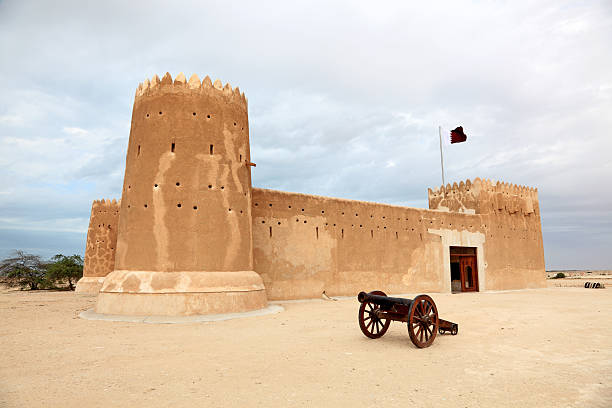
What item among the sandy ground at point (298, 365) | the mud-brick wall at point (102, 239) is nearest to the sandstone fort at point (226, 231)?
the sandy ground at point (298, 365)

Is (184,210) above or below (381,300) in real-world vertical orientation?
above

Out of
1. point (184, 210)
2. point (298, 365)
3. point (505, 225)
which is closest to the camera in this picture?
point (298, 365)

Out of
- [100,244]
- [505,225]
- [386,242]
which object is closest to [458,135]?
[505,225]

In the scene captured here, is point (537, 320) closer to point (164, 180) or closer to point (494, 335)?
point (494, 335)

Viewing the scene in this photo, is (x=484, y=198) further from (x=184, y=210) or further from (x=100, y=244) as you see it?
(x=100, y=244)

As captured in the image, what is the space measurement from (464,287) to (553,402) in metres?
18.2

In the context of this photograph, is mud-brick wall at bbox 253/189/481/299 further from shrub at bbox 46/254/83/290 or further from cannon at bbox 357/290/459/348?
shrub at bbox 46/254/83/290

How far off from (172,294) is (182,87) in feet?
20.8

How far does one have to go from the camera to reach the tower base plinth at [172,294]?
33.6 feet

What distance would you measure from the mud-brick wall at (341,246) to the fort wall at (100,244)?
12183 mm

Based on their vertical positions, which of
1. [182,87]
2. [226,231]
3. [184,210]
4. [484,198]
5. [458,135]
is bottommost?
[226,231]

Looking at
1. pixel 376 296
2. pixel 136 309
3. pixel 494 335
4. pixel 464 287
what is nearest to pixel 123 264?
pixel 136 309

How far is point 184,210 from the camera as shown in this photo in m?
11.3

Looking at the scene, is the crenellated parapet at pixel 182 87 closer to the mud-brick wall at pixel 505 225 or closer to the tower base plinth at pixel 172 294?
the tower base plinth at pixel 172 294
